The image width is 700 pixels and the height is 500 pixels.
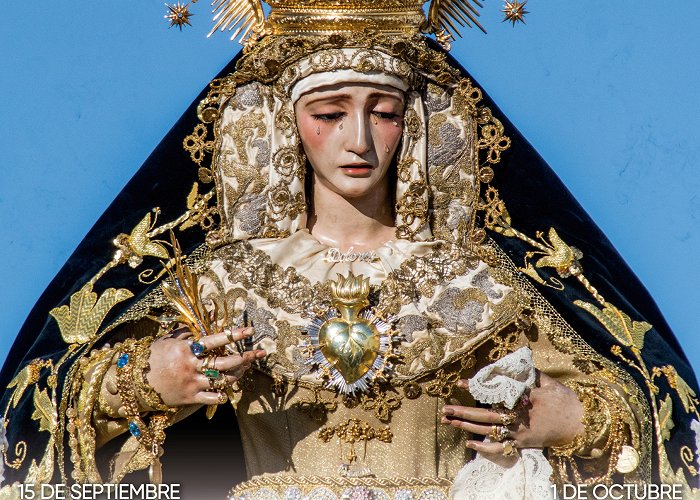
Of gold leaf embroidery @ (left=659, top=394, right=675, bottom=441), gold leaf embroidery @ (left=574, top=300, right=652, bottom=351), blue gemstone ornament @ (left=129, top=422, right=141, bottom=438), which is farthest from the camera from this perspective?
gold leaf embroidery @ (left=574, top=300, right=652, bottom=351)

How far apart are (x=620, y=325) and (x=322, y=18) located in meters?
1.66

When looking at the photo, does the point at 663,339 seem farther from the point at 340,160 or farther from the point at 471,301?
the point at 340,160

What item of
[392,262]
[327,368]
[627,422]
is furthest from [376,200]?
[627,422]

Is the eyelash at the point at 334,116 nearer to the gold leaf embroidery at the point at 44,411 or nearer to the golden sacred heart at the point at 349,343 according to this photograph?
the golden sacred heart at the point at 349,343

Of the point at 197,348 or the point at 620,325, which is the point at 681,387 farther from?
the point at 197,348

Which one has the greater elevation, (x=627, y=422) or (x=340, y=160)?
(x=340, y=160)

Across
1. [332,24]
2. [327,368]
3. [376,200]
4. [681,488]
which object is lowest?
[681,488]

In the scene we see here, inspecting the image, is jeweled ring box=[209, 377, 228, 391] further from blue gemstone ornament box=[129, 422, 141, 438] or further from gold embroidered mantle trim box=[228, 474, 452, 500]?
gold embroidered mantle trim box=[228, 474, 452, 500]

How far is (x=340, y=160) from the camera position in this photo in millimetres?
7762

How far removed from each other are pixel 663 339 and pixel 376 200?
1.25 metres

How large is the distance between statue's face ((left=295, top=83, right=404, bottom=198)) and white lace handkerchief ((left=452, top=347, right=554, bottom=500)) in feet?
3.14

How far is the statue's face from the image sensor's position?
25.4ft

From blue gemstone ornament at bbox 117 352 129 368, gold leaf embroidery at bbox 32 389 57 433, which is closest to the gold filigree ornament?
blue gemstone ornament at bbox 117 352 129 368

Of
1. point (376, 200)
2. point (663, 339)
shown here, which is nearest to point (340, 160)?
point (376, 200)
